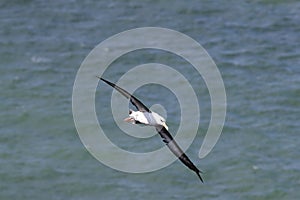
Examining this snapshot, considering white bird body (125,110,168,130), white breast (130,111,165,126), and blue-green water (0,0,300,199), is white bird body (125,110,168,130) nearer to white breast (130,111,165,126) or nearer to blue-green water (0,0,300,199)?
white breast (130,111,165,126)

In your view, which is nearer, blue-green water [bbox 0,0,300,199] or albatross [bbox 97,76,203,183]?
albatross [bbox 97,76,203,183]

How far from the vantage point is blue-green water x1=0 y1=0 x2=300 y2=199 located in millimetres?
92625

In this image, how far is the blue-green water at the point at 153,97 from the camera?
92625mm

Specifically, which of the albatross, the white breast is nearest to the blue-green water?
the albatross

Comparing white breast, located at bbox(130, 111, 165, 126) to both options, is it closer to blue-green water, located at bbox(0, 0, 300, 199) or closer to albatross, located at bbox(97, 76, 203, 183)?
albatross, located at bbox(97, 76, 203, 183)

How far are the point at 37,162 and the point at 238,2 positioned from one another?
42.4 metres

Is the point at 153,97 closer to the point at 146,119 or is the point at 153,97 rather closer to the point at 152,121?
the point at 152,121

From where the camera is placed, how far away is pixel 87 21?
11625 centimetres

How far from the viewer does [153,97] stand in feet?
342

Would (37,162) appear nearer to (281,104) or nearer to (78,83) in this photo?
(78,83)

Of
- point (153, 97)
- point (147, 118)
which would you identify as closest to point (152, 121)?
point (147, 118)

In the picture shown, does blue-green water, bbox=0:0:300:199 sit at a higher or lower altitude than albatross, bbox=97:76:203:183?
Answer: lower

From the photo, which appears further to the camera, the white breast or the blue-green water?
the blue-green water

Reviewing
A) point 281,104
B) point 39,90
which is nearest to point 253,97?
point 281,104
